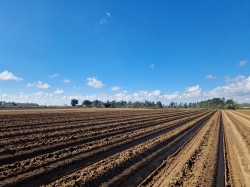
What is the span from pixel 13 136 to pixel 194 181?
11.3 meters

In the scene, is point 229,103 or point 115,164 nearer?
point 115,164

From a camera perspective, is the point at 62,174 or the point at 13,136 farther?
the point at 13,136

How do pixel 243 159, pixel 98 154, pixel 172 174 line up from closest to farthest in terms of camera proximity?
pixel 172 174
pixel 98 154
pixel 243 159

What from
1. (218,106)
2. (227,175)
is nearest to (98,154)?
(227,175)

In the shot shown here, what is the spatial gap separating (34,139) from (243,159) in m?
11.0

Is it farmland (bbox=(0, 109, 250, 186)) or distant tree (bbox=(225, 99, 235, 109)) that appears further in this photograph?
distant tree (bbox=(225, 99, 235, 109))

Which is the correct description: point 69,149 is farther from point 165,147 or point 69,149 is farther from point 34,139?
point 165,147

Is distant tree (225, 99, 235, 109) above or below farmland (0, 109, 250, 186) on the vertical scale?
above

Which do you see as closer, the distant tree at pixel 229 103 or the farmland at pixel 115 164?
the farmland at pixel 115 164

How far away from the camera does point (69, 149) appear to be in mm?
12812

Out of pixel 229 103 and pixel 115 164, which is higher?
pixel 229 103

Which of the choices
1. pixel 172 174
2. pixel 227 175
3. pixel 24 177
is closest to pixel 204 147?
pixel 227 175

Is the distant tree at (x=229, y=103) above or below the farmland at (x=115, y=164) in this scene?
above

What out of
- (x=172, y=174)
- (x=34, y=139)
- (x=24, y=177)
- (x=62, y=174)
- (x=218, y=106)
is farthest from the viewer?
(x=218, y=106)
